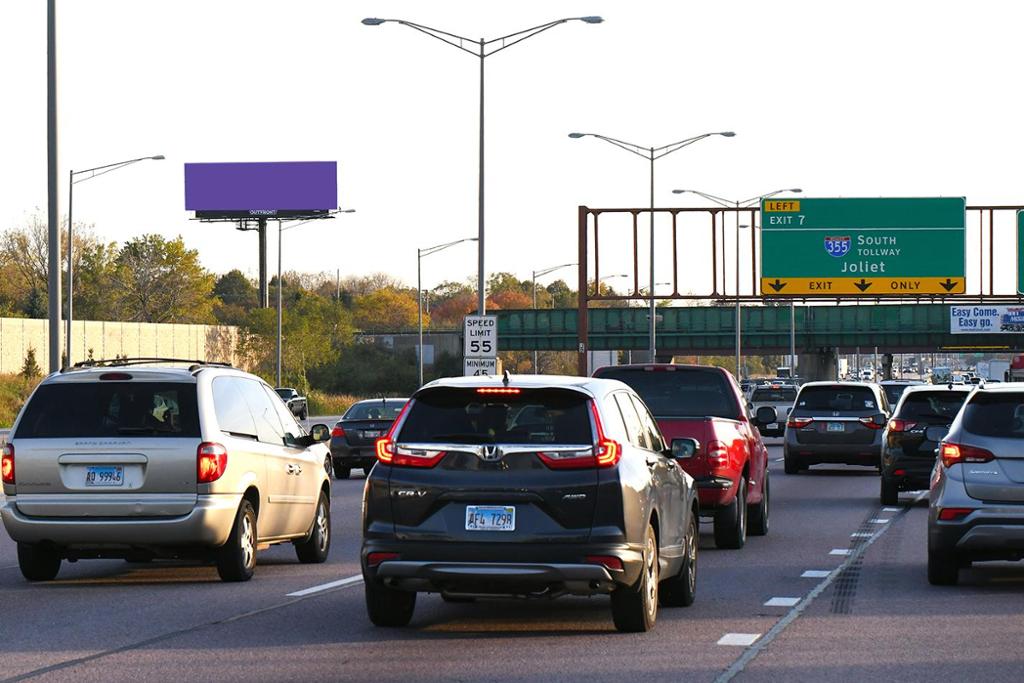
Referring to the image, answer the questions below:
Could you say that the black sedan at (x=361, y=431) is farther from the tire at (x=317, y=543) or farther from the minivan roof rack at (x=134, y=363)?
the minivan roof rack at (x=134, y=363)

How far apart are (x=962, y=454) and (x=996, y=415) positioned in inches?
16.6

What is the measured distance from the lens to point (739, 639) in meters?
11.9

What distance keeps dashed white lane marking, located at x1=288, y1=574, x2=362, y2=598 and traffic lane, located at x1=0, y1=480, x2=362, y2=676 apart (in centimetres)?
10

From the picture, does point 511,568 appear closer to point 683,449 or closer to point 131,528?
point 683,449

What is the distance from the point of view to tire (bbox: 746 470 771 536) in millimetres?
20797

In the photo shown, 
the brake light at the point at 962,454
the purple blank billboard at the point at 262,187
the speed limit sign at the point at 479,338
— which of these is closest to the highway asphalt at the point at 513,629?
the brake light at the point at 962,454

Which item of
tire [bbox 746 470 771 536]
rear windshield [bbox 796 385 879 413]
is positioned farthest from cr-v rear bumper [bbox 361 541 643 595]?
rear windshield [bbox 796 385 879 413]

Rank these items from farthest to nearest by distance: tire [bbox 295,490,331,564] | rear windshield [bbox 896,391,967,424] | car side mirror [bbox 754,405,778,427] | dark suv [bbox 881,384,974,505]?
1. rear windshield [bbox 896,391,967,424]
2. dark suv [bbox 881,384,974,505]
3. car side mirror [bbox 754,405,778,427]
4. tire [bbox 295,490,331,564]

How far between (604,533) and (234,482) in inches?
184

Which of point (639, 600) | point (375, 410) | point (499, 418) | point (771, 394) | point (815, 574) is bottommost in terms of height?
point (815, 574)

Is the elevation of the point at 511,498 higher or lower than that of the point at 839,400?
higher

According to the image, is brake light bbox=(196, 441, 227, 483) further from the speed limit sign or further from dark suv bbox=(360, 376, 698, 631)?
the speed limit sign

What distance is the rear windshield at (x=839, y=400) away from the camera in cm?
3459

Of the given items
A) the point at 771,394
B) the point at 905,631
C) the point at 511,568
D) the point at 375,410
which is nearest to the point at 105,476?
the point at 511,568
